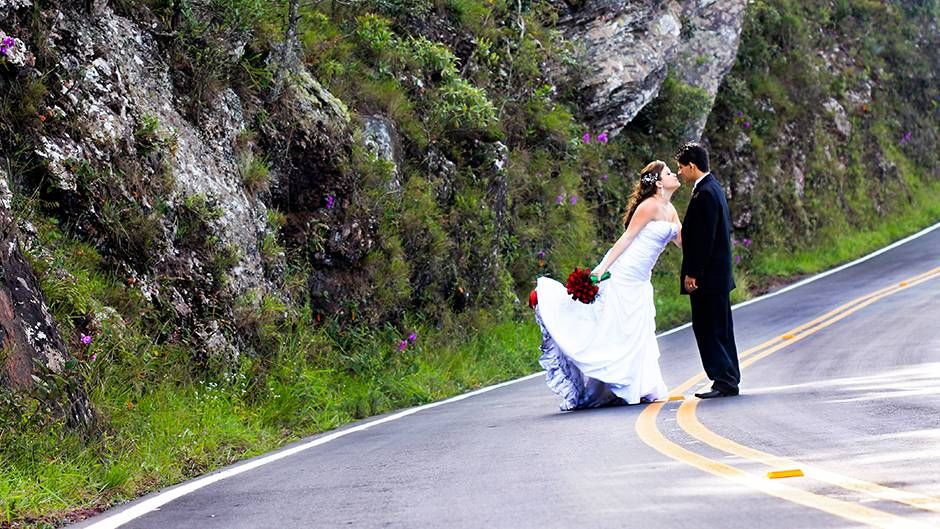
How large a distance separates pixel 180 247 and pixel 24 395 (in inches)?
159

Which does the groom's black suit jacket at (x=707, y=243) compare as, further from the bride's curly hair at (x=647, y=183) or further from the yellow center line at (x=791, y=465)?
the yellow center line at (x=791, y=465)

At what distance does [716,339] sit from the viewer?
11109 mm

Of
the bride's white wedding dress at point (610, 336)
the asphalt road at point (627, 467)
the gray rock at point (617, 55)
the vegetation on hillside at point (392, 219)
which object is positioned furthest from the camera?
the gray rock at point (617, 55)

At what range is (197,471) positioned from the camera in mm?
9141

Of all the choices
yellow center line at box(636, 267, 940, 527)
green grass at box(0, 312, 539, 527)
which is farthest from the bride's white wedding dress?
green grass at box(0, 312, 539, 527)

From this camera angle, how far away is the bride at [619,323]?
37.1ft

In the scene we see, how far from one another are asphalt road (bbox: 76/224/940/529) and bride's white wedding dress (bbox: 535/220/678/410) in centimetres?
37

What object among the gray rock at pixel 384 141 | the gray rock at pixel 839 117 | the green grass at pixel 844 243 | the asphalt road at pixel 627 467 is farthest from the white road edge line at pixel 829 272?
the asphalt road at pixel 627 467

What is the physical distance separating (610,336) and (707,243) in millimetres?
1187

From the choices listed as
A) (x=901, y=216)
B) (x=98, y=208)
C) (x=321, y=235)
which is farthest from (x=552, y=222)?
(x=901, y=216)

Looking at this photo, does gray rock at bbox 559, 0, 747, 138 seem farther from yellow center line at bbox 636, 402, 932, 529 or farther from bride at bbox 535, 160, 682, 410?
yellow center line at bbox 636, 402, 932, 529

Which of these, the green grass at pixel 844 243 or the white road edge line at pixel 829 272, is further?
the green grass at pixel 844 243

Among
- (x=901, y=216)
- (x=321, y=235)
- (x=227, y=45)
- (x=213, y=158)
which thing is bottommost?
(x=901, y=216)

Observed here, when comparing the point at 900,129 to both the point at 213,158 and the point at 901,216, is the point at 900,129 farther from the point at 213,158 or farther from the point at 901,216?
the point at 213,158
